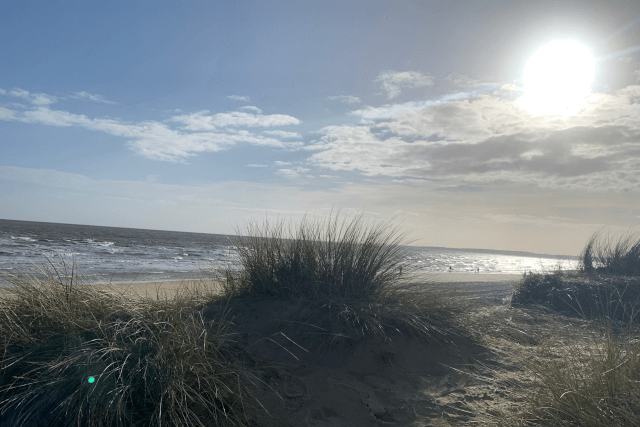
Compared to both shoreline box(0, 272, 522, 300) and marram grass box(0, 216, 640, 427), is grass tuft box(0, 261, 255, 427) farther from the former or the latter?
shoreline box(0, 272, 522, 300)

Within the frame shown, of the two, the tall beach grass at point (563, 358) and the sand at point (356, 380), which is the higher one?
the tall beach grass at point (563, 358)

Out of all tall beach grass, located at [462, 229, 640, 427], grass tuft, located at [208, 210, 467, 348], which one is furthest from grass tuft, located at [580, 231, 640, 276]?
grass tuft, located at [208, 210, 467, 348]

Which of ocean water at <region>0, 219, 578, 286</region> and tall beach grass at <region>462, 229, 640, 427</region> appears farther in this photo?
ocean water at <region>0, 219, 578, 286</region>

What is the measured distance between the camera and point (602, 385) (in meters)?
2.63

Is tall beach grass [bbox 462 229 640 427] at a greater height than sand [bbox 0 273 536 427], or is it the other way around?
tall beach grass [bbox 462 229 640 427]

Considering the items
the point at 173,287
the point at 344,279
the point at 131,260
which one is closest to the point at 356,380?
the point at 344,279

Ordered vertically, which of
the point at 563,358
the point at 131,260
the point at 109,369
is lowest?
the point at 131,260

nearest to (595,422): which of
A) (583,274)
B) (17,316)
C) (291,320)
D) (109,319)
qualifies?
(291,320)

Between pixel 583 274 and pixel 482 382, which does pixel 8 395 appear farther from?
pixel 583 274

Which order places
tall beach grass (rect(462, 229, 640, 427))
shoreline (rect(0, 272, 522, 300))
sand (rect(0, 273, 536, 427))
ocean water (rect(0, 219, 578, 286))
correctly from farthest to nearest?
ocean water (rect(0, 219, 578, 286)), shoreline (rect(0, 272, 522, 300)), sand (rect(0, 273, 536, 427)), tall beach grass (rect(462, 229, 640, 427))

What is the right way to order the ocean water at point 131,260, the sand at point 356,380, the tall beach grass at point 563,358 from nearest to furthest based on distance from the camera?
the tall beach grass at point 563,358, the sand at point 356,380, the ocean water at point 131,260

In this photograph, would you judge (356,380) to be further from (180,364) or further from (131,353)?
(131,353)

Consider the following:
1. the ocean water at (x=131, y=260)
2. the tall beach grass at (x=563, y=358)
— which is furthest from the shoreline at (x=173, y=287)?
the tall beach grass at (x=563, y=358)

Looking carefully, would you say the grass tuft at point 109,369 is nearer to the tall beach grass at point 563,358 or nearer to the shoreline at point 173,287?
the shoreline at point 173,287
